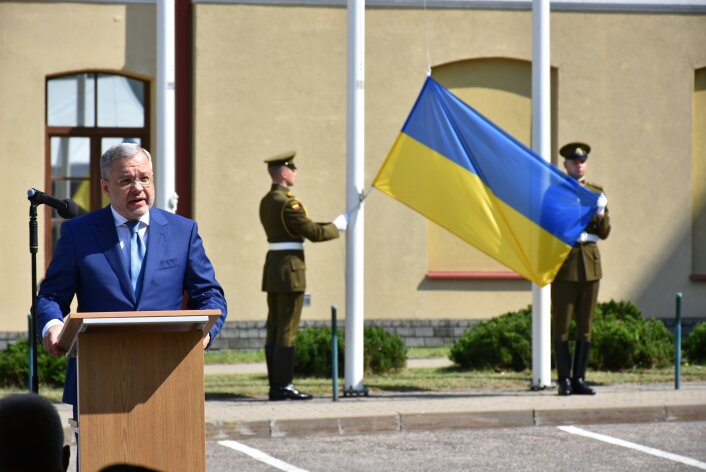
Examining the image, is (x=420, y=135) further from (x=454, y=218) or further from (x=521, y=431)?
(x=521, y=431)

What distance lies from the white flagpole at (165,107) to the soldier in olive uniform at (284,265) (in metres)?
0.88

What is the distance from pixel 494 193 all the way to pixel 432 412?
83.0 inches

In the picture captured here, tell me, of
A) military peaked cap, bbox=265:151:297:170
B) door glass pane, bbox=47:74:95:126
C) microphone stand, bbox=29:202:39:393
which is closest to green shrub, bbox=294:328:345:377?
military peaked cap, bbox=265:151:297:170

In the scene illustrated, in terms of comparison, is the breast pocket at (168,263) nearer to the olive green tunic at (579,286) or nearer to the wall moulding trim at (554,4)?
the olive green tunic at (579,286)

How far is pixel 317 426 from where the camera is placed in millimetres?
11219

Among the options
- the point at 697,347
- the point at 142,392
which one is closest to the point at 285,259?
the point at 697,347

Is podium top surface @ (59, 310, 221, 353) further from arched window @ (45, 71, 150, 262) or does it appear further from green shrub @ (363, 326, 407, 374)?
arched window @ (45, 71, 150, 262)

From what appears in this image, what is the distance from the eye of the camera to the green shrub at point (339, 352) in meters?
14.2

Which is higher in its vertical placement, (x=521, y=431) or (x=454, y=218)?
(x=454, y=218)

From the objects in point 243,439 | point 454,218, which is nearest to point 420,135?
point 454,218

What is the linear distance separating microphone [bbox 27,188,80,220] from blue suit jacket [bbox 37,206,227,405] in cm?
61

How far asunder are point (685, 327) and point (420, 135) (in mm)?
7414

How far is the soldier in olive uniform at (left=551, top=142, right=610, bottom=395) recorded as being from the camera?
12734mm

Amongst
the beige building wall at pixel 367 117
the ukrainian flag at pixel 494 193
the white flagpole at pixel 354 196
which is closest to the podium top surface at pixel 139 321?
the ukrainian flag at pixel 494 193
